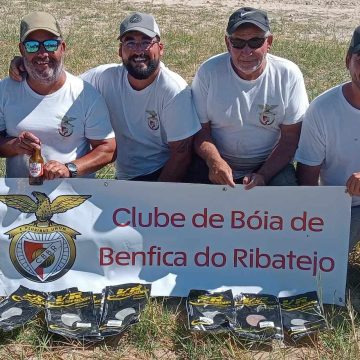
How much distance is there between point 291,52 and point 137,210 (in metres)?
8.51

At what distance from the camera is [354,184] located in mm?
4062

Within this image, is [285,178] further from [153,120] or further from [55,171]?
[55,171]

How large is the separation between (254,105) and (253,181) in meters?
0.62

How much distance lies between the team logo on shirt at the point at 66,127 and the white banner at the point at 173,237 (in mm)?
438

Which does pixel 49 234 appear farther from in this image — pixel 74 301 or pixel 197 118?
pixel 197 118

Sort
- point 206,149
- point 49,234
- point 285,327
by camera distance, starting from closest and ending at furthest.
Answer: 1. point 285,327
2. point 49,234
3. point 206,149

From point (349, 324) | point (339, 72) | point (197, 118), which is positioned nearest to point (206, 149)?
point (197, 118)

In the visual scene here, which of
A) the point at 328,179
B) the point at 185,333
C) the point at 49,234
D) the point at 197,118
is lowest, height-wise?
the point at 185,333

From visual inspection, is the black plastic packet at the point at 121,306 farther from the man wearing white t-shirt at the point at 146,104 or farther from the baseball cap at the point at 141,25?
the baseball cap at the point at 141,25

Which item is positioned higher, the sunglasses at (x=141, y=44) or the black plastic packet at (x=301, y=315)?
the sunglasses at (x=141, y=44)

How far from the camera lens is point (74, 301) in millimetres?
3910

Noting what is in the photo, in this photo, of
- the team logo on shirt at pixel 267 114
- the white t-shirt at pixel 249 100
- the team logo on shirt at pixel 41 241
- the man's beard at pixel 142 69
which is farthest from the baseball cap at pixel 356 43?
the team logo on shirt at pixel 41 241

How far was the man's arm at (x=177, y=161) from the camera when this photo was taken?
4734mm

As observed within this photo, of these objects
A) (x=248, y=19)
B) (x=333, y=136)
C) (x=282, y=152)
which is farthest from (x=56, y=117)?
(x=333, y=136)
